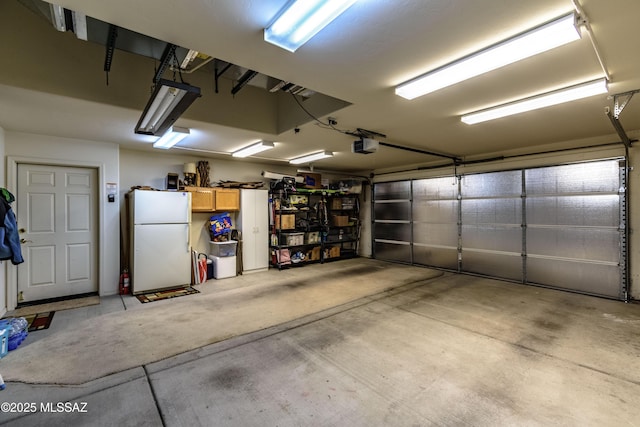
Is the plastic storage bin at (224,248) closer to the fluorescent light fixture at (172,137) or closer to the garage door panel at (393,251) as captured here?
the fluorescent light fixture at (172,137)

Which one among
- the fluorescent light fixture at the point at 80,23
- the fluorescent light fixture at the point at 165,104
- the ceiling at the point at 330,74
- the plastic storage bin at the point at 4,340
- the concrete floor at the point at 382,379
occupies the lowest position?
the concrete floor at the point at 382,379

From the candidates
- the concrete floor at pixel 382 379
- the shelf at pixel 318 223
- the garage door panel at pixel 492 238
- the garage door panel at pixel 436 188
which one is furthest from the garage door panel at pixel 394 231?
the concrete floor at pixel 382 379

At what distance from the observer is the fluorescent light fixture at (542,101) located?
262cm

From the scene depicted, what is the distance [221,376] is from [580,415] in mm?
2666

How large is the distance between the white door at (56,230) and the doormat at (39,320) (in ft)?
2.50

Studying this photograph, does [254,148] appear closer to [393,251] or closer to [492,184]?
[393,251]

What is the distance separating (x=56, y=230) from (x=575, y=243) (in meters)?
8.53

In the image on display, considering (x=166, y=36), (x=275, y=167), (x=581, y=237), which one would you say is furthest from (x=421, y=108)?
(x=275, y=167)

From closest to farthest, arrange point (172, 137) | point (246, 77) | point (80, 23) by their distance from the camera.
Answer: point (80, 23) < point (246, 77) < point (172, 137)

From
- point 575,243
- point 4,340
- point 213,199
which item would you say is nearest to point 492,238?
point 575,243

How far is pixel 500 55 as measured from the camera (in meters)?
2.06

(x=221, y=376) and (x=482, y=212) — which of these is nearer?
(x=221, y=376)

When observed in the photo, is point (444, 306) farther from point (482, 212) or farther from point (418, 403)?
point (482, 212)

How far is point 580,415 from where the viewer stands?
6.43 feet
